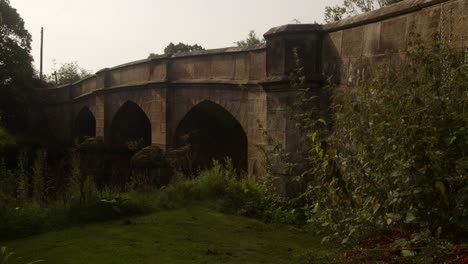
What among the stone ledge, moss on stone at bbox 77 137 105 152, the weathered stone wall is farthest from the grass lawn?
moss on stone at bbox 77 137 105 152

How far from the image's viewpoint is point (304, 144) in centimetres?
559

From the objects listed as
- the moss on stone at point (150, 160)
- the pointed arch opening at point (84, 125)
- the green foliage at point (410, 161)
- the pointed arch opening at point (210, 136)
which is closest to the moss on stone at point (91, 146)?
the pointed arch opening at point (210, 136)

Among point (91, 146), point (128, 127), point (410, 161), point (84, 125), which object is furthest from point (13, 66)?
point (410, 161)

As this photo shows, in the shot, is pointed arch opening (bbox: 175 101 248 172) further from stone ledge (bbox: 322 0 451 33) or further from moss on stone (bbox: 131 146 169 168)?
stone ledge (bbox: 322 0 451 33)

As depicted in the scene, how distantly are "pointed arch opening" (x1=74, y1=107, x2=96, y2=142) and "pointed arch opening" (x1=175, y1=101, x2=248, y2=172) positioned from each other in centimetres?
860

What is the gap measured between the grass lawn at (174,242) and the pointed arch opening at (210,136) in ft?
17.4

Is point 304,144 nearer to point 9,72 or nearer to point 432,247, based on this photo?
point 432,247

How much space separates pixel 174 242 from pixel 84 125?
52.4 feet

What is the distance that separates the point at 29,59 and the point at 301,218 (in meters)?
17.9

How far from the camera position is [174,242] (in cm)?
430

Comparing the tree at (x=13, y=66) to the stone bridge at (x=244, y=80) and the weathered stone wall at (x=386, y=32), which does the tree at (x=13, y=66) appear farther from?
the weathered stone wall at (x=386, y=32)

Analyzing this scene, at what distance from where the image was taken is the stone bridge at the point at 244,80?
461cm

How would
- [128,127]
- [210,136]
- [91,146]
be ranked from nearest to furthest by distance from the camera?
[210,136] < [91,146] < [128,127]

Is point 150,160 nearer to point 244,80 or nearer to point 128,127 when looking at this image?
point 244,80
